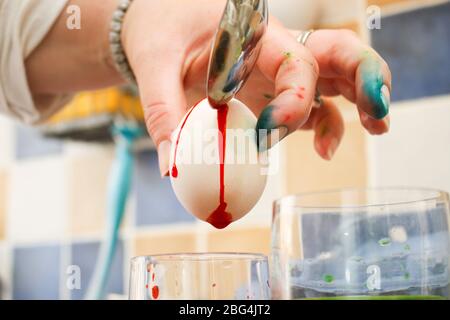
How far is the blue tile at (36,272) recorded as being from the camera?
1.03 m

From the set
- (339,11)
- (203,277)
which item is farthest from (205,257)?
(339,11)

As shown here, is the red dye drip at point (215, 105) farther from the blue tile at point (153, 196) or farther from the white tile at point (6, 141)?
the white tile at point (6, 141)

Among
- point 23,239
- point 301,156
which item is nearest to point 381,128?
point 301,156

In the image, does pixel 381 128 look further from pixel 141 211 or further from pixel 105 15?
pixel 141 211

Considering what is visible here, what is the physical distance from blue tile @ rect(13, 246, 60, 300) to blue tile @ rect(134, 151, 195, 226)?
19cm

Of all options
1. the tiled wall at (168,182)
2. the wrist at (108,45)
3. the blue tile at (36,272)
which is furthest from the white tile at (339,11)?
the blue tile at (36,272)

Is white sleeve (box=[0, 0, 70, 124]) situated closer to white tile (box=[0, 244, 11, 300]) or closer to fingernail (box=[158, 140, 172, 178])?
fingernail (box=[158, 140, 172, 178])

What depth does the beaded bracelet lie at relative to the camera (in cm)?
41

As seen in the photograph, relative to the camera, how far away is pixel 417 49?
0.74 meters

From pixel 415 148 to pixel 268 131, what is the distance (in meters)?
0.48

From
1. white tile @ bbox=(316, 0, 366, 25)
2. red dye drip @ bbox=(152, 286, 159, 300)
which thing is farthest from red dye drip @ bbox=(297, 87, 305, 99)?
white tile @ bbox=(316, 0, 366, 25)

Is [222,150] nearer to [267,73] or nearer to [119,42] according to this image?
[267,73]

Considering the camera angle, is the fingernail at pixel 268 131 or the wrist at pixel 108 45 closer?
the fingernail at pixel 268 131

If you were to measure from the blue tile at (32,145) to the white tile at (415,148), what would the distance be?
0.56 meters
